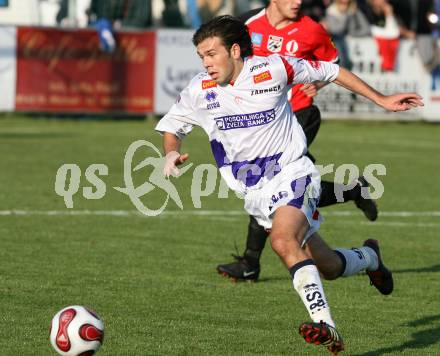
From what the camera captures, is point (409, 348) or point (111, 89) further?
point (111, 89)

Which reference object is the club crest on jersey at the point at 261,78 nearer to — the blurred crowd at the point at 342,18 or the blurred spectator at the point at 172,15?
the blurred crowd at the point at 342,18

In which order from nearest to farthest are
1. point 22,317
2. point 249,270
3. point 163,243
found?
point 22,317 < point 249,270 < point 163,243

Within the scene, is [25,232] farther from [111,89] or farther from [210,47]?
[111,89]

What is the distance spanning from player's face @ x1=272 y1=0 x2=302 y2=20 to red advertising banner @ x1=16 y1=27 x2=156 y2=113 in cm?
1238

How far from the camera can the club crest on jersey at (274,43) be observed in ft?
30.6

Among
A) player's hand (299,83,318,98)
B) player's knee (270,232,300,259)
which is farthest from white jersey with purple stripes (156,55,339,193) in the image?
player's hand (299,83,318,98)

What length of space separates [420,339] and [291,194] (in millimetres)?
1189

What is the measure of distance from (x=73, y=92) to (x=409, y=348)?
1521cm

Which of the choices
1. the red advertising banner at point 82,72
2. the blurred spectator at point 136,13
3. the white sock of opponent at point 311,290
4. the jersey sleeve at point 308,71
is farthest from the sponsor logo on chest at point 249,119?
the blurred spectator at point 136,13

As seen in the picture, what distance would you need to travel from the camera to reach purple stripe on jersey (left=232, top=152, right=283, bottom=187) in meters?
7.07

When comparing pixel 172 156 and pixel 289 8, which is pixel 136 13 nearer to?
pixel 289 8

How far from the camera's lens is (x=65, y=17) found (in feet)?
79.0

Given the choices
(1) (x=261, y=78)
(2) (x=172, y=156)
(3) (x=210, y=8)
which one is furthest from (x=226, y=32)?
(3) (x=210, y=8)

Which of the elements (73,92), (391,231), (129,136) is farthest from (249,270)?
(73,92)
